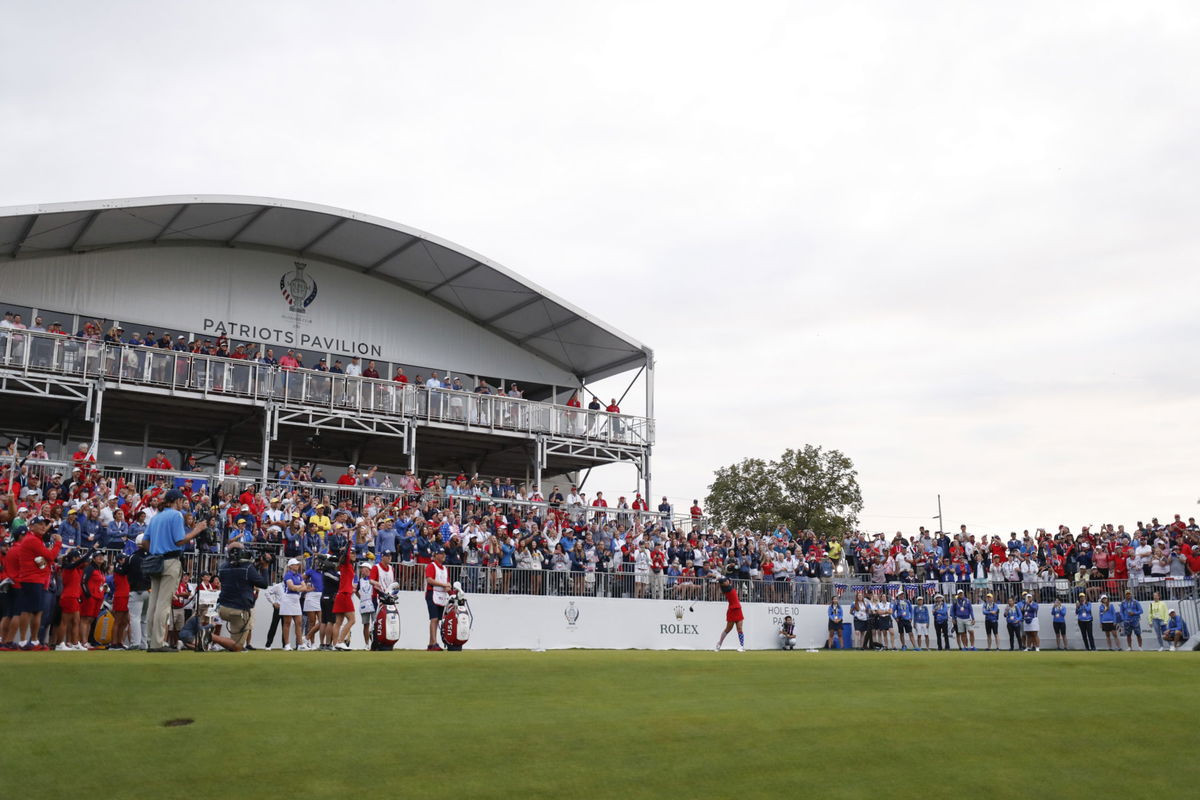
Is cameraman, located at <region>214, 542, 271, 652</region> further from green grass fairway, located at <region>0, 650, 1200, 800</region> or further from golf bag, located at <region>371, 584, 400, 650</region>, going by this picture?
golf bag, located at <region>371, 584, 400, 650</region>

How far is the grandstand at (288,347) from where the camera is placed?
105 ft

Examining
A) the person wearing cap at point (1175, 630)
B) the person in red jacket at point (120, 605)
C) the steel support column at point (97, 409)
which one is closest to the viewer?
the person in red jacket at point (120, 605)

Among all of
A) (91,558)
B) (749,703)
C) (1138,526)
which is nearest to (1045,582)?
(1138,526)

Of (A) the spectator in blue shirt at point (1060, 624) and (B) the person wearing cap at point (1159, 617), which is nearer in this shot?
(B) the person wearing cap at point (1159, 617)

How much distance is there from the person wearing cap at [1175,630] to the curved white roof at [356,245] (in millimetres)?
18937

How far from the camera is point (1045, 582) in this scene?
107ft

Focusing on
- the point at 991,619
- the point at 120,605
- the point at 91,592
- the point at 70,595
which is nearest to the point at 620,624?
the point at 991,619

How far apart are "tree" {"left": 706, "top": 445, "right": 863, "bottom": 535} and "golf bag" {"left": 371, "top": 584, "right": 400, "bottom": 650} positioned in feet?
121

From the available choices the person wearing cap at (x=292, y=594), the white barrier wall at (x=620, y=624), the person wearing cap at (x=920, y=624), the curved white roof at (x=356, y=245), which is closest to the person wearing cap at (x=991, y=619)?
the white barrier wall at (x=620, y=624)

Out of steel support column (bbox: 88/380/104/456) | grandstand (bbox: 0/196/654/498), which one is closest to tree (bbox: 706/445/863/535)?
grandstand (bbox: 0/196/654/498)

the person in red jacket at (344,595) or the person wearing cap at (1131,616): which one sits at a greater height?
the person in red jacket at (344,595)

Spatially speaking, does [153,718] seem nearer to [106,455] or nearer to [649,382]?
[106,455]

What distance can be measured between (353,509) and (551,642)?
6101 millimetres

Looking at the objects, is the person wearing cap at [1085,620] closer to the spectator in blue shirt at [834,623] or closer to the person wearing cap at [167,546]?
the spectator in blue shirt at [834,623]
